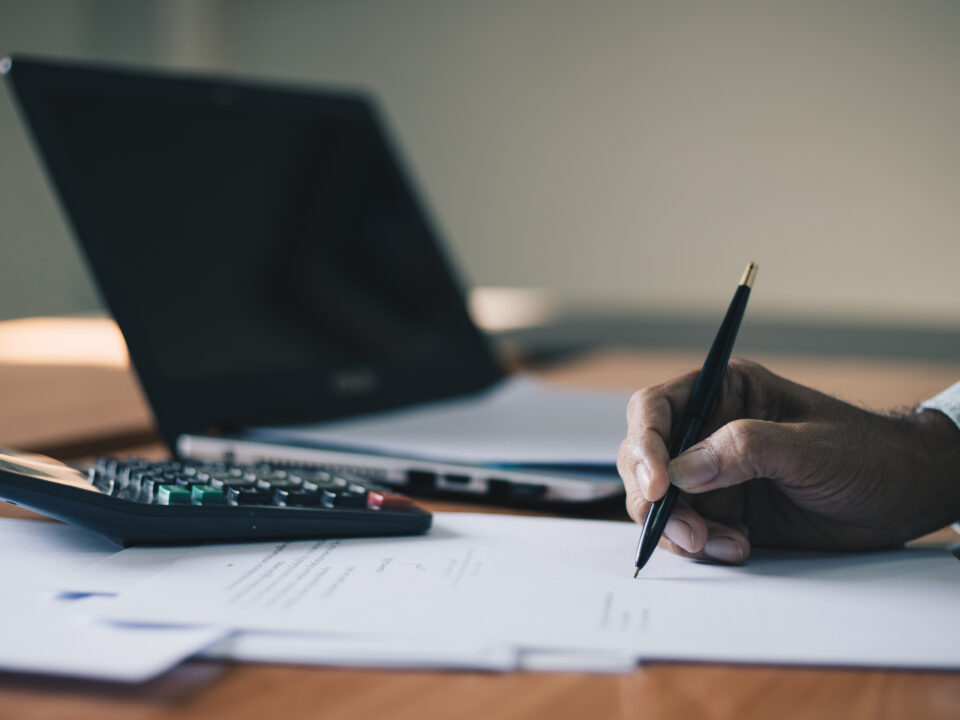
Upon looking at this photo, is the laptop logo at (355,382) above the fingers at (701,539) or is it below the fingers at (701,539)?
below

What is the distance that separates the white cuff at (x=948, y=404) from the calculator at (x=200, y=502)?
0.34 metres

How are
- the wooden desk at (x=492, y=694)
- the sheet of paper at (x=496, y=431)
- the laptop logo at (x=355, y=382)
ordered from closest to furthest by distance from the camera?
the wooden desk at (x=492, y=694), the sheet of paper at (x=496, y=431), the laptop logo at (x=355, y=382)

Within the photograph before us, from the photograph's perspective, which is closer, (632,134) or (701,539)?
(701,539)

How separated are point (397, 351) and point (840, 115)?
384 centimetres

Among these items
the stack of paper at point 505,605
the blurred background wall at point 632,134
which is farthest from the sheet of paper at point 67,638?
the blurred background wall at point 632,134

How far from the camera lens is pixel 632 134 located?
15.4 feet

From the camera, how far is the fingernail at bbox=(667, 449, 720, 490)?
505mm

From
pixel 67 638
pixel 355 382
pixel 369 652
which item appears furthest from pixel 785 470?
pixel 355 382

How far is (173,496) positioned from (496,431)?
364 millimetres

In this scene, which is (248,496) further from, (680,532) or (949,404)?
(949,404)

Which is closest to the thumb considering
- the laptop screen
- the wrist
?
the wrist

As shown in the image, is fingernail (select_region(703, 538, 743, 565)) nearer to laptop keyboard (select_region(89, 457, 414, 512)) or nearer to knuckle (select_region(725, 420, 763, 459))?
knuckle (select_region(725, 420, 763, 459))

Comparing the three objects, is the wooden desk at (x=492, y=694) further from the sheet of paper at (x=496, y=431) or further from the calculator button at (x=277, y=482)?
the sheet of paper at (x=496, y=431)

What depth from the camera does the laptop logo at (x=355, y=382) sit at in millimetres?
917
